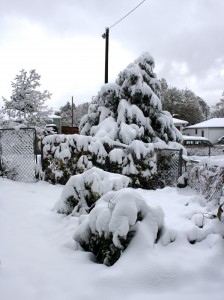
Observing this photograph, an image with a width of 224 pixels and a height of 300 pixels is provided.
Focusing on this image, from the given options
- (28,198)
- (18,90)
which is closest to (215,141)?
(18,90)

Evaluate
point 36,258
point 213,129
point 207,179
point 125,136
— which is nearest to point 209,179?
point 207,179

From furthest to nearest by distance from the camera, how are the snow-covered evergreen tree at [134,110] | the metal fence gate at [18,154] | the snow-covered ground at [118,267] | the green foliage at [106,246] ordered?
1. the snow-covered evergreen tree at [134,110]
2. the metal fence gate at [18,154]
3. the green foliage at [106,246]
4. the snow-covered ground at [118,267]

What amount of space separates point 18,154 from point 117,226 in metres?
5.70

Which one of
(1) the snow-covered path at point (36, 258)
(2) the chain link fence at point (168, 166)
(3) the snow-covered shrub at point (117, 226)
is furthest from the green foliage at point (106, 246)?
(2) the chain link fence at point (168, 166)

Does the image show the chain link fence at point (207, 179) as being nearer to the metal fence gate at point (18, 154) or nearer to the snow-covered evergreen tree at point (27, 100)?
the metal fence gate at point (18, 154)

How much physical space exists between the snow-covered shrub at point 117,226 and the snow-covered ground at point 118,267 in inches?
3.9

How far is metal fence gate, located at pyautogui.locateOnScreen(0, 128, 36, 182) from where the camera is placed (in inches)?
Result: 306

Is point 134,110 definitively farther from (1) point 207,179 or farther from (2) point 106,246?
(2) point 106,246

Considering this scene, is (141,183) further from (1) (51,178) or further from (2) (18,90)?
(2) (18,90)

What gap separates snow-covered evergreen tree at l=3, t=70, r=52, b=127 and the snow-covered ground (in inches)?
533

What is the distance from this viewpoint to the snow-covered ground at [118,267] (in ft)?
7.57

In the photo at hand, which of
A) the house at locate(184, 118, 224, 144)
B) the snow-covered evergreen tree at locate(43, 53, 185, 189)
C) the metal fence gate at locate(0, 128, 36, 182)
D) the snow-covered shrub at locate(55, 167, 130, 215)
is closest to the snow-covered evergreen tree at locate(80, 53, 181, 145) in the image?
the snow-covered evergreen tree at locate(43, 53, 185, 189)

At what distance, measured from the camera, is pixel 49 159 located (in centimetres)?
777

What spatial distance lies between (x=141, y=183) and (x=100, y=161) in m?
1.30
